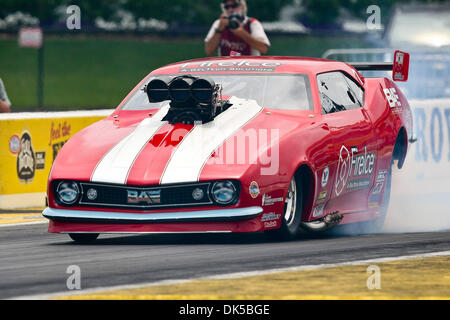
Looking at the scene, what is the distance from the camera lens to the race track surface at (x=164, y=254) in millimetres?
7793

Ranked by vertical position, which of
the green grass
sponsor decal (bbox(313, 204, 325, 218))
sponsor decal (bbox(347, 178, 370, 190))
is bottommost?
the green grass

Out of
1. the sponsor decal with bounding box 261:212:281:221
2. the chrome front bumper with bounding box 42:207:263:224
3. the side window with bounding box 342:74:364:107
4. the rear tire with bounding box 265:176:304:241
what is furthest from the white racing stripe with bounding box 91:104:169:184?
the side window with bounding box 342:74:364:107

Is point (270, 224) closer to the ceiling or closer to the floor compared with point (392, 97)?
closer to the floor

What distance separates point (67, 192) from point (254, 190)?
1.45m

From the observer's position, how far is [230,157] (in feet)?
31.1

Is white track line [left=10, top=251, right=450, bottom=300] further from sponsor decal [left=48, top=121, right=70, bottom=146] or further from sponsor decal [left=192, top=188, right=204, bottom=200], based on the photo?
sponsor decal [left=48, top=121, right=70, bottom=146]

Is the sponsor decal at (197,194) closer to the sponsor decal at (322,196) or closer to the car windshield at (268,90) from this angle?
the sponsor decal at (322,196)

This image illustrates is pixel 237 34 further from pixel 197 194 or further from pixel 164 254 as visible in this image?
pixel 164 254

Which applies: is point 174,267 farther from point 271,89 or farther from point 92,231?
point 271,89

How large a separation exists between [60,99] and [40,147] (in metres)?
28.1

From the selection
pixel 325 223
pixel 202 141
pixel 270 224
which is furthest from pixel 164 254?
pixel 325 223

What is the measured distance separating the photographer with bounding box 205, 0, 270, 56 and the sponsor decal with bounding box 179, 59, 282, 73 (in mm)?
3551

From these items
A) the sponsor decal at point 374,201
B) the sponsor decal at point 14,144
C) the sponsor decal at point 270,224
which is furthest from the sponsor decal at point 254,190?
the sponsor decal at point 14,144

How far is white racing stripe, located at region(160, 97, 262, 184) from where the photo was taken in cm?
941
